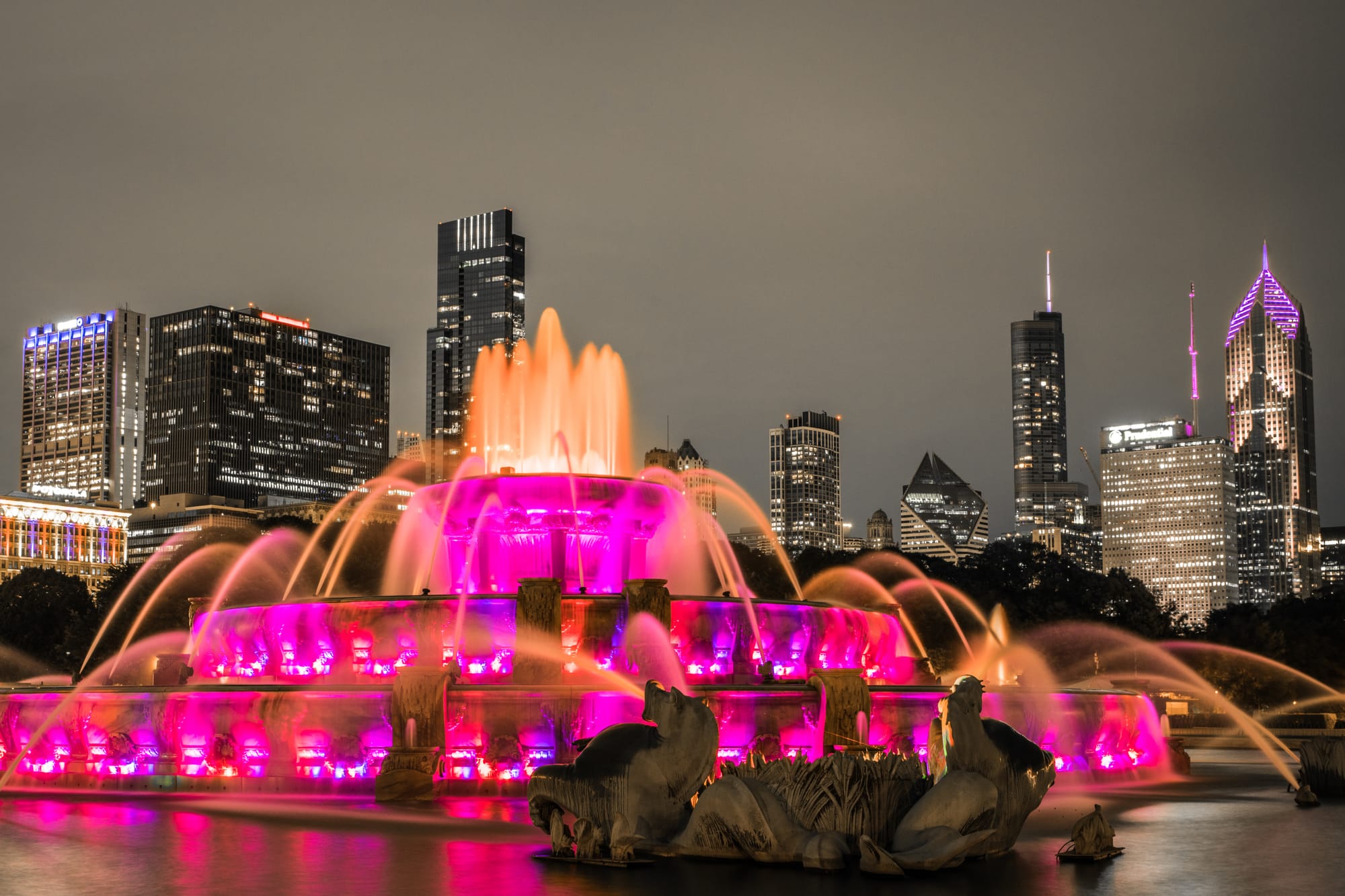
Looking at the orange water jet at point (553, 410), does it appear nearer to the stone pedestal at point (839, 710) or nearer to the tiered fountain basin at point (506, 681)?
the tiered fountain basin at point (506, 681)

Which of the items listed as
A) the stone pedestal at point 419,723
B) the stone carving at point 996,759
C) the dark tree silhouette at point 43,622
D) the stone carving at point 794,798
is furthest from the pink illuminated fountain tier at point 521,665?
the dark tree silhouette at point 43,622

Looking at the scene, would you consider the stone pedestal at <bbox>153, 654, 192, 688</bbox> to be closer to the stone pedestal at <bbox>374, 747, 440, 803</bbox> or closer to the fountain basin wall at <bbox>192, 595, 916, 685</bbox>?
the fountain basin wall at <bbox>192, 595, 916, 685</bbox>

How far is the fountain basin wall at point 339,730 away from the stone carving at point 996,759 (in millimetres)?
8333

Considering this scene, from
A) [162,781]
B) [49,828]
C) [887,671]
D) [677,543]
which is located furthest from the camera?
[677,543]

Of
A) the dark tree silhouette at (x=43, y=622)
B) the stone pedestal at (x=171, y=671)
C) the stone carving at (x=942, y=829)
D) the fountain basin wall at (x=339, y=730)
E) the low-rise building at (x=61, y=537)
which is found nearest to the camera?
the stone carving at (x=942, y=829)

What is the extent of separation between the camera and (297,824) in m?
20.9

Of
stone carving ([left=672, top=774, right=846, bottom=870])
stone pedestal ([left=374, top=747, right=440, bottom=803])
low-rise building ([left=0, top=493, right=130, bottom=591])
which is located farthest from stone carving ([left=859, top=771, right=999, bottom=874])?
low-rise building ([left=0, top=493, right=130, bottom=591])

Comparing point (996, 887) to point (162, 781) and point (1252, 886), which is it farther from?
point (162, 781)

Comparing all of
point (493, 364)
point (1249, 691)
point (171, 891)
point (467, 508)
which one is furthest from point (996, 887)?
point (1249, 691)

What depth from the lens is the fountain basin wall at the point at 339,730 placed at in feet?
85.3

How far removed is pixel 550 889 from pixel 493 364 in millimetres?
29148

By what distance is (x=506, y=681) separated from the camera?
100.0ft

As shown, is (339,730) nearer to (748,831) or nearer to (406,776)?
(406,776)

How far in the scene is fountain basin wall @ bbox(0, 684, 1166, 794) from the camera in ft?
85.3
